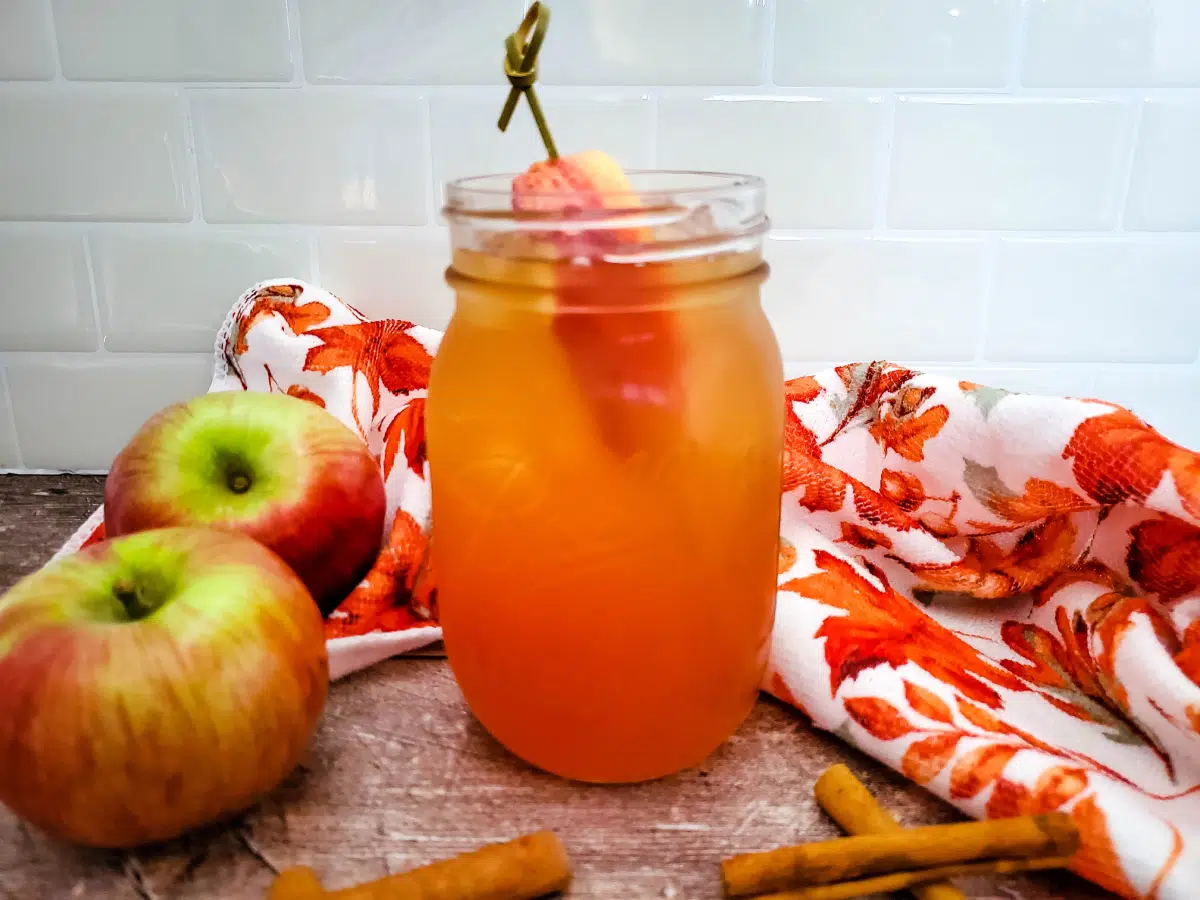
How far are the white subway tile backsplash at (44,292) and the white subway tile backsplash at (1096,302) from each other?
0.76 metres

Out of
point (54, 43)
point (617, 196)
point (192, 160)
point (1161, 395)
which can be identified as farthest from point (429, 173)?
point (1161, 395)

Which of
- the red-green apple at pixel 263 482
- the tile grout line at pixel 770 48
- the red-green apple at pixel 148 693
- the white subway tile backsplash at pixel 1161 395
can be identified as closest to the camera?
the red-green apple at pixel 148 693

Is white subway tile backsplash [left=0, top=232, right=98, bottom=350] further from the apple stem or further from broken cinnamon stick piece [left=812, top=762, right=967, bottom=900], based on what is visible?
broken cinnamon stick piece [left=812, top=762, right=967, bottom=900]

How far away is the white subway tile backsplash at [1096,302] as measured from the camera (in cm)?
75

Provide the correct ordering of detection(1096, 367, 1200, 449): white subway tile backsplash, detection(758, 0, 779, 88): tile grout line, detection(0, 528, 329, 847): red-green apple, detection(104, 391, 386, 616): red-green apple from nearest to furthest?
detection(0, 528, 329, 847): red-green apple → detection(104, 391, 386, 616): red-green apple → detection(758, 0, 779, 88): tile grout line → detection(1096, 367, 1200, 449): white subway tile backsplash

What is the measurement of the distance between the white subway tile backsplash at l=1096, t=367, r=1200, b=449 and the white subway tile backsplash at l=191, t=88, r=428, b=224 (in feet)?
1.97

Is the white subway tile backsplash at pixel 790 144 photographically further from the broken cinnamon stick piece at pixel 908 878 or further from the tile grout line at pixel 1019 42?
the broken cinnamon stick piece at pixel 908 878

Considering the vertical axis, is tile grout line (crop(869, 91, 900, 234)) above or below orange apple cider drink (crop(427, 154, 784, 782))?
above

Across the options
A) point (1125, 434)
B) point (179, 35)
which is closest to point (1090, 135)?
point (1125, 434)

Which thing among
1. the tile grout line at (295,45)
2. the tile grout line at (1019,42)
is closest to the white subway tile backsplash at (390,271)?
the tile grout line at (295,45)

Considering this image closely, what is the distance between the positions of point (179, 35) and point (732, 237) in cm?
52

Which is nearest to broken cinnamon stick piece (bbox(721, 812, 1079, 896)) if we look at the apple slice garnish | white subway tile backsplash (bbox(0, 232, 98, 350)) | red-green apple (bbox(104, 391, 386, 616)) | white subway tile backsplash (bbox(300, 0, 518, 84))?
the apple slice garnish

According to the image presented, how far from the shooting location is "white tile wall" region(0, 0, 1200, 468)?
2.28ft

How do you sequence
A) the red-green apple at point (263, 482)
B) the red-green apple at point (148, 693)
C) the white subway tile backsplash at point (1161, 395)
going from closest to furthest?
the red-green apple at point (148, 693) → the red-green apple at point (263, 482) → the white subway tile backsplash at point (1161, 395)
